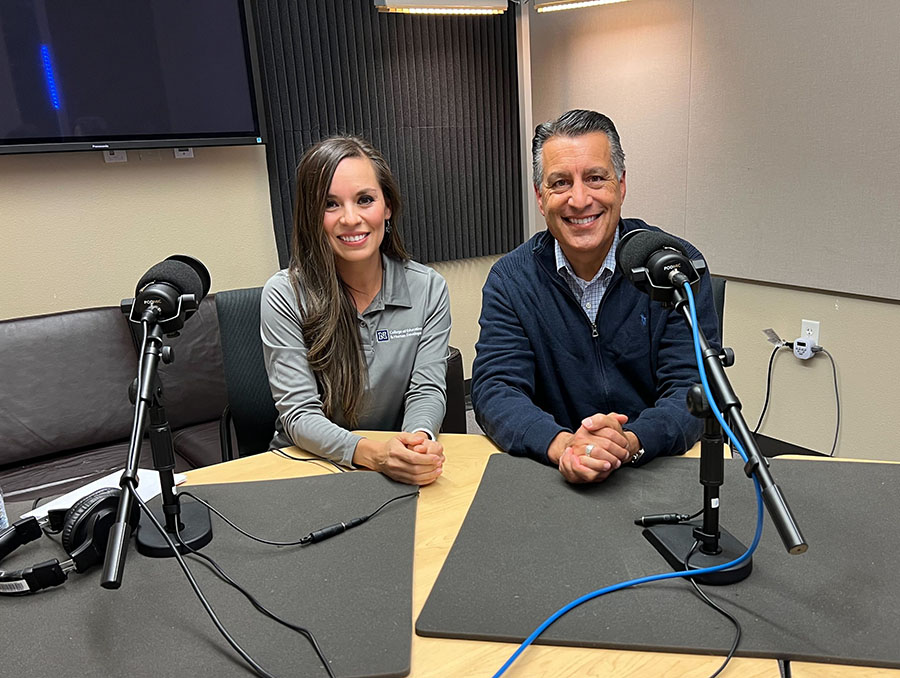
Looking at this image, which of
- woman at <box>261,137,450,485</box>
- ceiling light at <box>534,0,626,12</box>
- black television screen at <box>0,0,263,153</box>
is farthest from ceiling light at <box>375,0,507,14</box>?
woman at <box>261,137,450,485</box>

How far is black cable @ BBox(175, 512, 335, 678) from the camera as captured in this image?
0.78 m

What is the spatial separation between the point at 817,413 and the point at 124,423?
2485 mm

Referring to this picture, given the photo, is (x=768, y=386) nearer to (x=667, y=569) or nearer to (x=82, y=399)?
(x=667, y=569)

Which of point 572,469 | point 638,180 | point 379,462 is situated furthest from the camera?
point 638,180

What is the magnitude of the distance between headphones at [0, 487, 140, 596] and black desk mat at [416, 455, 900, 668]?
0.51 m

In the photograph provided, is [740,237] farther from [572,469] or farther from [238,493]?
[238,493]

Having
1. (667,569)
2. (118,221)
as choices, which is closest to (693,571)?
(667,569)

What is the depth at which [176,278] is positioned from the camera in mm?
1026

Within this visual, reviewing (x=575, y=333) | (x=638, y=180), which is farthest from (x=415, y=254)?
(x=575, y=333)

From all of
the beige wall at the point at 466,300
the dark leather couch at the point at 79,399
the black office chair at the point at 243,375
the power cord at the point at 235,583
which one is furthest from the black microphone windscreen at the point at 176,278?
the beige wall at the point at 466,300

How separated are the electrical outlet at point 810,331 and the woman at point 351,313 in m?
1.49

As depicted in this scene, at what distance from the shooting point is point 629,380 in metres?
1.51

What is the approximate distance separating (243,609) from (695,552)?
1.98 ft

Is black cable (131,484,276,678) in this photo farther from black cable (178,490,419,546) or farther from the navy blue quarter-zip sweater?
the navy blue quarter-zip sweater
